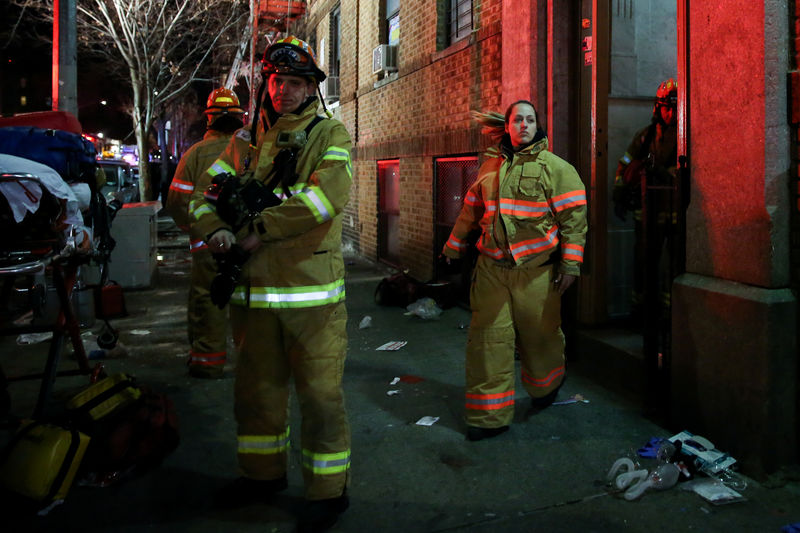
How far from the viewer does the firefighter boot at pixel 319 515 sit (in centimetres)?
294

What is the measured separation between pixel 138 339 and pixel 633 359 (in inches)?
184

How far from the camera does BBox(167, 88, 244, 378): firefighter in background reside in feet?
16.9

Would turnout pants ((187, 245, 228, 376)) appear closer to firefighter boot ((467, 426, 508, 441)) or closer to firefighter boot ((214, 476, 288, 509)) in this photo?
firefighter boot ((214, 476, 288, 509))

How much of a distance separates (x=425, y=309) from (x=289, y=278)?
4635 millimetres

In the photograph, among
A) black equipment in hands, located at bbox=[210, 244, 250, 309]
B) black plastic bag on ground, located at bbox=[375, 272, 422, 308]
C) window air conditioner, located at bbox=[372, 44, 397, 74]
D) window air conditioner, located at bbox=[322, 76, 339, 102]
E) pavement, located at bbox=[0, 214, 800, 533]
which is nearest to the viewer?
black equipment in hands, located at bbox=[210, 244, 250, 309]

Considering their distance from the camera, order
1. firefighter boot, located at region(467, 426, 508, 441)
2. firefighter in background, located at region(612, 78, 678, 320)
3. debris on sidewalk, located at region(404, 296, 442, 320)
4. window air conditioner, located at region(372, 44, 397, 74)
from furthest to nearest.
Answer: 1. window air conditioner, located at region(372, 44, 397, 74)
2. debris on sidewalk, located at region(404, 296, 442, 320)
3. firefighter in background, located at region(612, 78, 678, 320)
4. firefighter boot, located at region(467, 426, 508, 441)

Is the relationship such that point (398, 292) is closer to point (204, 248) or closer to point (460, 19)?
point (204, 248)

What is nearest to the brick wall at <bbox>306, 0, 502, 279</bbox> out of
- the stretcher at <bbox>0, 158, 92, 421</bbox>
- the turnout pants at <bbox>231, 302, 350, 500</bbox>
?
the stretcher at <bbox>0, 158, 92, 421</bbox>

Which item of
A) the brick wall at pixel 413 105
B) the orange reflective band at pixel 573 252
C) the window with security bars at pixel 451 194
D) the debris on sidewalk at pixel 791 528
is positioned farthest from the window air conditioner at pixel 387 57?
the debris on sidewalk at pixel 791 528

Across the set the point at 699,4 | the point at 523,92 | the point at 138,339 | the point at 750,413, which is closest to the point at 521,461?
the point at 750,413

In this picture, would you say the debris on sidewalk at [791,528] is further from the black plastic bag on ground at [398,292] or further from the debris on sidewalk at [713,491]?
the black plastic bag on ground at [398,292]

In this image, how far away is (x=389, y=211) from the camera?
11.1 m

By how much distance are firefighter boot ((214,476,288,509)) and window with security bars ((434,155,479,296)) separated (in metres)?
4.54

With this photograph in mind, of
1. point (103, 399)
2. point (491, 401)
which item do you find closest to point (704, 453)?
point (491, 401)
